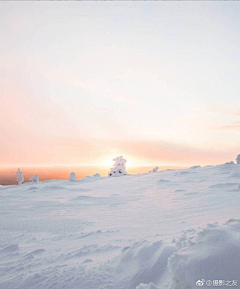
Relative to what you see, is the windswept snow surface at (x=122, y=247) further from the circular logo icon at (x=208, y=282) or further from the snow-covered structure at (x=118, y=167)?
the snow-covered structure at (x=118, y=167)

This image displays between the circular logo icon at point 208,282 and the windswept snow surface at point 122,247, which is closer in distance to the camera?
the circular logo icon at point 208,282

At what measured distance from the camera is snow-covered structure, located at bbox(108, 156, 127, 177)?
90.6ft

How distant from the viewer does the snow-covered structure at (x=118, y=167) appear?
27625 millimetres

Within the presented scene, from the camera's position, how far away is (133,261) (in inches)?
114

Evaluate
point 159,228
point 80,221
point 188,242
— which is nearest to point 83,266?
point 188,242

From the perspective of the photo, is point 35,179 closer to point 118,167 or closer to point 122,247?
point 118,167

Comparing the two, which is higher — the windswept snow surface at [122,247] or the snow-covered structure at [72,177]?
the snow-covered structure at [72,177]

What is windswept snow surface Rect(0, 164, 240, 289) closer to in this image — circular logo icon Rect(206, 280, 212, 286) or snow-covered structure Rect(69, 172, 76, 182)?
circular logo icon Rect(206, 280, 212, 286)

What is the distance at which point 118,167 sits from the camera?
91.8 feet

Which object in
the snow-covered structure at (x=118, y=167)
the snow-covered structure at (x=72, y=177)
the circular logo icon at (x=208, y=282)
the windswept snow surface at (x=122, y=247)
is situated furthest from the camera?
the snow-covered structure at (x=118, y=167)

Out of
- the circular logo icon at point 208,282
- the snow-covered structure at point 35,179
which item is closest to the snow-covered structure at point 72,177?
the snow-covered structure at point 35,179

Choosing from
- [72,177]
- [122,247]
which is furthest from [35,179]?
[122,247]

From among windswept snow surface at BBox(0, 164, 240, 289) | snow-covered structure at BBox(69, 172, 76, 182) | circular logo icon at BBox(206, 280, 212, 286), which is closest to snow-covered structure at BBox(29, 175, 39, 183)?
snow-covered structure at BBox(69, 172, 76, 182)

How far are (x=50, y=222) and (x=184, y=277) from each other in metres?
5.37
